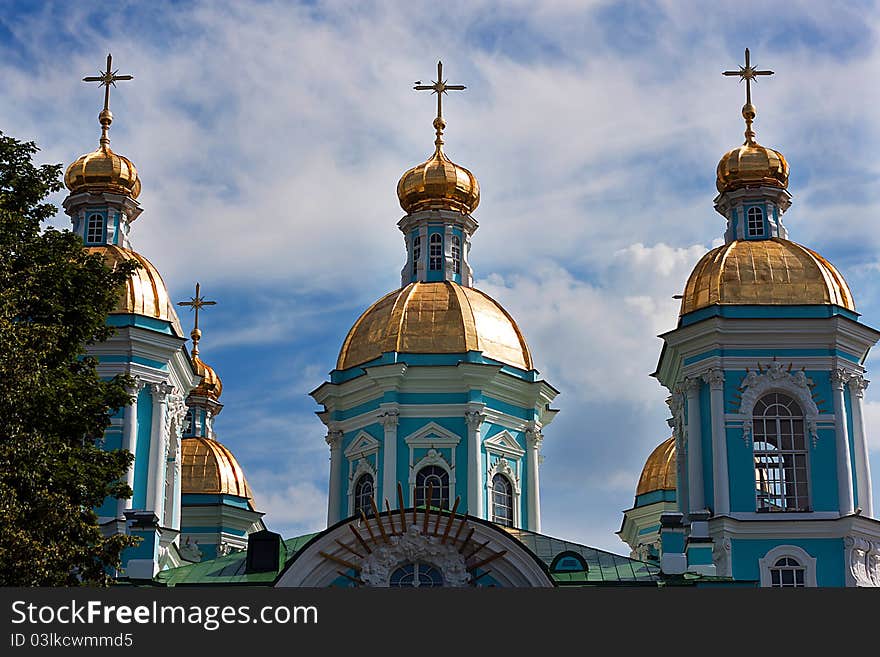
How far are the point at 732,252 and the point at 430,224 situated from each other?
6.94m

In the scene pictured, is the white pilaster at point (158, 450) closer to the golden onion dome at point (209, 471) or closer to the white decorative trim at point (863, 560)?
the golden onion dome at point (209, 471)

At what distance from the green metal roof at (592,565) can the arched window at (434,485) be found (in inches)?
78.5

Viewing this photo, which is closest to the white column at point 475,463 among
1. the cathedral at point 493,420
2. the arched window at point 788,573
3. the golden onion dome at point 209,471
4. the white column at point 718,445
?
the cathedral at point 493,420

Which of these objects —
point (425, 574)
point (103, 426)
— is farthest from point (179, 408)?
point (103, 426)

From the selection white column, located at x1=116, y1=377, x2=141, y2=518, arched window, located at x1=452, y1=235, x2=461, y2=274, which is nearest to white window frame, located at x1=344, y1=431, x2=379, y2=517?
arched window, located at x1=452, y1=235, x2=461, y2=274

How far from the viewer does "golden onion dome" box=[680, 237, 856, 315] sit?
3169 centimetres

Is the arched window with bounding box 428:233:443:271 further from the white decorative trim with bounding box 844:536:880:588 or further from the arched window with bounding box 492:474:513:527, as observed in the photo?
the white decorative trim with bounding box 844:536:880:588

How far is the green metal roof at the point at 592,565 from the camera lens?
95.3ft

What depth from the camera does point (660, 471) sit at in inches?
1623

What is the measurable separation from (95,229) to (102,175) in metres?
1.15

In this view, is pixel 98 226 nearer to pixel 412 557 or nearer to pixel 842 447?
pixel 412 557

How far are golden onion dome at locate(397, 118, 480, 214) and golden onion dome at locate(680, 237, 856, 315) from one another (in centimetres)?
617

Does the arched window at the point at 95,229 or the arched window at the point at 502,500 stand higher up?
the arched window at the point at 95,229

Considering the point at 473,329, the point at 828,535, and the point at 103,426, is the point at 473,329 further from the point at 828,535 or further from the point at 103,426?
the point at 103,426
